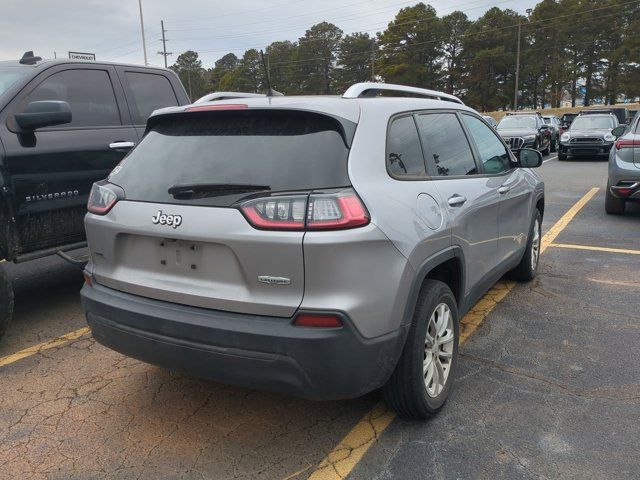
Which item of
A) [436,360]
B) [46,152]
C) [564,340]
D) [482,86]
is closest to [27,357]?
[46,152]

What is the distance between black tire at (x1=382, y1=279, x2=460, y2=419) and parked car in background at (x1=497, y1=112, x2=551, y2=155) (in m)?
16.1

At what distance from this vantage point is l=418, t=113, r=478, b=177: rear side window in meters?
3.24

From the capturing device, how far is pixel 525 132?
1891 cm

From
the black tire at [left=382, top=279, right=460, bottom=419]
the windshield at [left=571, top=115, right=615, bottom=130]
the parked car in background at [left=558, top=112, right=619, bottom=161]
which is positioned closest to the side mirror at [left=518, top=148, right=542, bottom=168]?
the black tire at [left=382, top=279, right=460, bottom=419]

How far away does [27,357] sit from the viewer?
388 centimetres

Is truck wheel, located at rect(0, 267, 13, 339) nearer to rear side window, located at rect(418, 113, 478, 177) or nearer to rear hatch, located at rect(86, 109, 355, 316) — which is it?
rear hatch, located at rect(86, 109, 355, 316)

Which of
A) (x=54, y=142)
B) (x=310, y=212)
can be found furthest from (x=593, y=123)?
(x=310, y=212)

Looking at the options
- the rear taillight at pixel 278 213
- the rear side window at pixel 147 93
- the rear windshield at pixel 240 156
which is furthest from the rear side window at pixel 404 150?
the rear side window at pixel 147 93

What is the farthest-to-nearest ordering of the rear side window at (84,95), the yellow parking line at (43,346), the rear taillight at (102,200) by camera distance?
the rear side window at (84,95), the yellow parking line at (43,346), the rear taillight at (102,200)

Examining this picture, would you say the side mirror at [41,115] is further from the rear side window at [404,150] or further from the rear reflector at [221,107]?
the rear side window at [404,150]

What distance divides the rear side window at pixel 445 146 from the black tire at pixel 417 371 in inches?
28.2

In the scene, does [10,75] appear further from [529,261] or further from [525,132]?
[525,132]

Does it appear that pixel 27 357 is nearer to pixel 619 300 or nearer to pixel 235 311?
pixel 235 311

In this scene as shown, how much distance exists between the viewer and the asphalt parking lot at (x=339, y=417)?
8.57 feet
